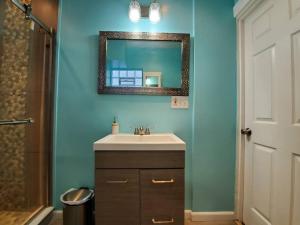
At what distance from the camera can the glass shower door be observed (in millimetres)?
1737

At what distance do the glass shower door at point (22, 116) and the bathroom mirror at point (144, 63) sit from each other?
0.58 meters

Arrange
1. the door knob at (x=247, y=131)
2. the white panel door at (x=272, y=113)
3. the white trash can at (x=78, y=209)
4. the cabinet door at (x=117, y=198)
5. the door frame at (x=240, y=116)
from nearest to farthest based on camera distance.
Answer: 1. the white panel door at (x=272, y=113)
2. the cabinet door at (x=117, y=198)
3. the white trash can at (x=78, y=209)
4. the door knob at (x=247, y=131)
5. the door frame at (x=240, y=116)

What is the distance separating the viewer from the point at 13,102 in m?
1.75

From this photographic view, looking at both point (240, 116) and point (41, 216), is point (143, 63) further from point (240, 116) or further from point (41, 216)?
point (41, 216)

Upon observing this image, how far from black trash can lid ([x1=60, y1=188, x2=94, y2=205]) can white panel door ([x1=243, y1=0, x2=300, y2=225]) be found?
139 cm

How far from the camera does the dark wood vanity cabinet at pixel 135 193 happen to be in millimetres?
1306

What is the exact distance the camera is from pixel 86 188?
1.84 metres

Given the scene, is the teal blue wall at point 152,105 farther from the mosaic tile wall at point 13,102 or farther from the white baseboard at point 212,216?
the mosaic tile wall at point 13,102

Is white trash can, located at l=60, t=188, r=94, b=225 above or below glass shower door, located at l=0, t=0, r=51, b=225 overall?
below

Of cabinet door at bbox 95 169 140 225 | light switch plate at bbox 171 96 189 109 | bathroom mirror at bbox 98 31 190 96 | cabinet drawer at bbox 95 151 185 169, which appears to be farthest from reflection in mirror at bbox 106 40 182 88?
cabinet door at bbox 95 169 140 225

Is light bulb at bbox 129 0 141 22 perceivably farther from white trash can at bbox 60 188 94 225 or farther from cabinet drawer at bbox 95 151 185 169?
white trash can at bbox 60 188 94 225

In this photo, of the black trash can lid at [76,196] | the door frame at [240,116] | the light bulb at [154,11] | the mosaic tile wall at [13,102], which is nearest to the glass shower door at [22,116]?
the mosaic tile wall at [13,102]

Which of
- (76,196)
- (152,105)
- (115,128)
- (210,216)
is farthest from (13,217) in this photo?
(210,216)

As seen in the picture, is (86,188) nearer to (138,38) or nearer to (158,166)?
(158,166)
